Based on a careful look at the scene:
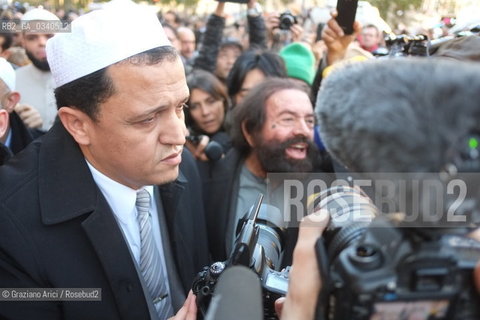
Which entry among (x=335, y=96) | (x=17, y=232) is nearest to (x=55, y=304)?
(x=17, y=232)

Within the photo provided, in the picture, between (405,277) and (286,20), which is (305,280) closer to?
(405,277)

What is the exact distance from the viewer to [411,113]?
64cm

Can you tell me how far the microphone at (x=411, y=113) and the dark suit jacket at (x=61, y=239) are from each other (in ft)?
3.32

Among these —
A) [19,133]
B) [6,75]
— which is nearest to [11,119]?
[19,133]

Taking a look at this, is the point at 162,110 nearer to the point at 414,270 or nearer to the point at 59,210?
the point at 59,210

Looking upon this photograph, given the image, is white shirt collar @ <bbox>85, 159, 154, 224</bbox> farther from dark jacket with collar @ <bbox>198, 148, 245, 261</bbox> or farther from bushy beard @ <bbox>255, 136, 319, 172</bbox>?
bushy beard @ <bbox>255, 136, 319, 172</bbox>

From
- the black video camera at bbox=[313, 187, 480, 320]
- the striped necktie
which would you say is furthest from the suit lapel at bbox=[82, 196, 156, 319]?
the black video camera at bbox=[313, 187, 480, 320]

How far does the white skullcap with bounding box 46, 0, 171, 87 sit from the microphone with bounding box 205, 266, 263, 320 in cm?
90

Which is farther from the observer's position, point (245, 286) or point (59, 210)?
point (59, 210)

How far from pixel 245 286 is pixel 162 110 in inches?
32.7

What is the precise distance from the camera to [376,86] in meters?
0.68

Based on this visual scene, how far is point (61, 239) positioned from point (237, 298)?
2.89 feet

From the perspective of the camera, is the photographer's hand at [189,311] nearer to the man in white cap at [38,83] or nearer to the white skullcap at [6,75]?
the white skullcap at [6,75]

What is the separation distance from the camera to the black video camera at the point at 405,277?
28.0 inches
